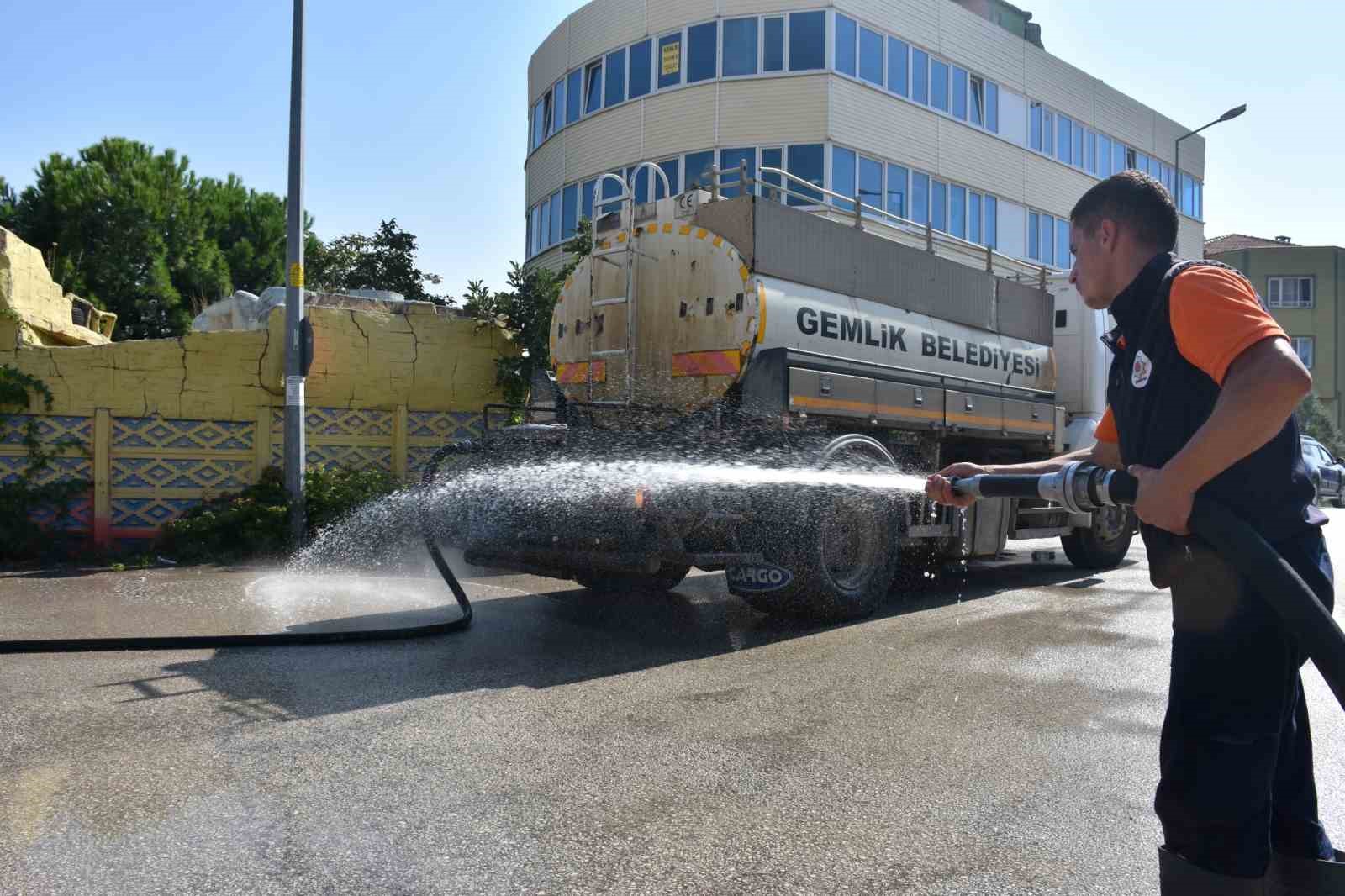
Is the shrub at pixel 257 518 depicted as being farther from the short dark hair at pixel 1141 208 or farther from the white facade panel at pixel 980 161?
the white facade panel at pixel 980 161

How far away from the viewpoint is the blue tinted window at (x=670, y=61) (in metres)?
21.6

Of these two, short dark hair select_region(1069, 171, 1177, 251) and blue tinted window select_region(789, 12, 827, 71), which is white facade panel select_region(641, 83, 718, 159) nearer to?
blue tinted window select_region(789, 12, 827, 71)

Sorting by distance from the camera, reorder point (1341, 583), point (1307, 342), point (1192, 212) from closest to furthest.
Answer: point (1341, 583)
point (1192, 212)
point (1307, 342)

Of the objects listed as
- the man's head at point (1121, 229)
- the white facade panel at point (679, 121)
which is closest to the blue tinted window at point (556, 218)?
the white facade panel at point (679, 121)

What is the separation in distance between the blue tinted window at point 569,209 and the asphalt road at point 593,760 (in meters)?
17.3

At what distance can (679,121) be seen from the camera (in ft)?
70.5

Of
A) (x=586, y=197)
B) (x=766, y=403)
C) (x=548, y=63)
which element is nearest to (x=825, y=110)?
(x=586, y=197)

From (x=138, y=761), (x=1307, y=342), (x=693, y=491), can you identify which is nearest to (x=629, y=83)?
(x=693, y=491)

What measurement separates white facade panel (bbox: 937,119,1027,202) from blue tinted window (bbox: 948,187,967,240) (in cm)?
28

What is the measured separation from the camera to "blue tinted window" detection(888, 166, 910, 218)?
72.0 feet

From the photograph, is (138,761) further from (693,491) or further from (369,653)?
(693,491)

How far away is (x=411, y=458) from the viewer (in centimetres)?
1184

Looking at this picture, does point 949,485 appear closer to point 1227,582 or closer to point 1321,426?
point 1227,582

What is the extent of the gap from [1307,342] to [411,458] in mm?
48793
